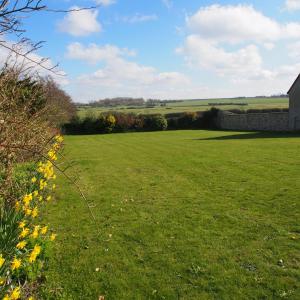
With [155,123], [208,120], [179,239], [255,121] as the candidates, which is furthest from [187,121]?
[179,239]

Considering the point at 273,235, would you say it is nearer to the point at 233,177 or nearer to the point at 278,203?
the point at 278,203

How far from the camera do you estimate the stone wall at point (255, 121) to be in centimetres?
4394

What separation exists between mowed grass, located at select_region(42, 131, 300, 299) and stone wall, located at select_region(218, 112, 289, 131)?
105 ft

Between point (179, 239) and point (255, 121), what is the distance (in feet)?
142

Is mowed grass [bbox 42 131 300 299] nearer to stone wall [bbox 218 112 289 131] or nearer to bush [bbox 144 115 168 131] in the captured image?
stone wall [bbox 218 112 289 131]

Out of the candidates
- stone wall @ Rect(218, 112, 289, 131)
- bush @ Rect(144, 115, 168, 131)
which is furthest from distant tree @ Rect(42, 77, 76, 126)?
stone wall @ Rect(218, 112, 289, 131)

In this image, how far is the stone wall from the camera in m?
43.9

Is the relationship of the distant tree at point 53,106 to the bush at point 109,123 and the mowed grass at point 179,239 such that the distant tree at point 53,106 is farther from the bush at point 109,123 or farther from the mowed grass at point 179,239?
the bush at point 109,123

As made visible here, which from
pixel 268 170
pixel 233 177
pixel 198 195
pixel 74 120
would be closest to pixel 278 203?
pixel 198 195

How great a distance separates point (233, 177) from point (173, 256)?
25.6ft

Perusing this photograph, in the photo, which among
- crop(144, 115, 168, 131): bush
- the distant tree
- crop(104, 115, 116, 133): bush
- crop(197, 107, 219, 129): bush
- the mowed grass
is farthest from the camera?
crop(197, 107, 219, 129): bush

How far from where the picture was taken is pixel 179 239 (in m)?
7.10

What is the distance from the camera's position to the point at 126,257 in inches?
250

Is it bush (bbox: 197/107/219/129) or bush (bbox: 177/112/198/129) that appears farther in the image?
bush (bbox: 177/112/198/129)
